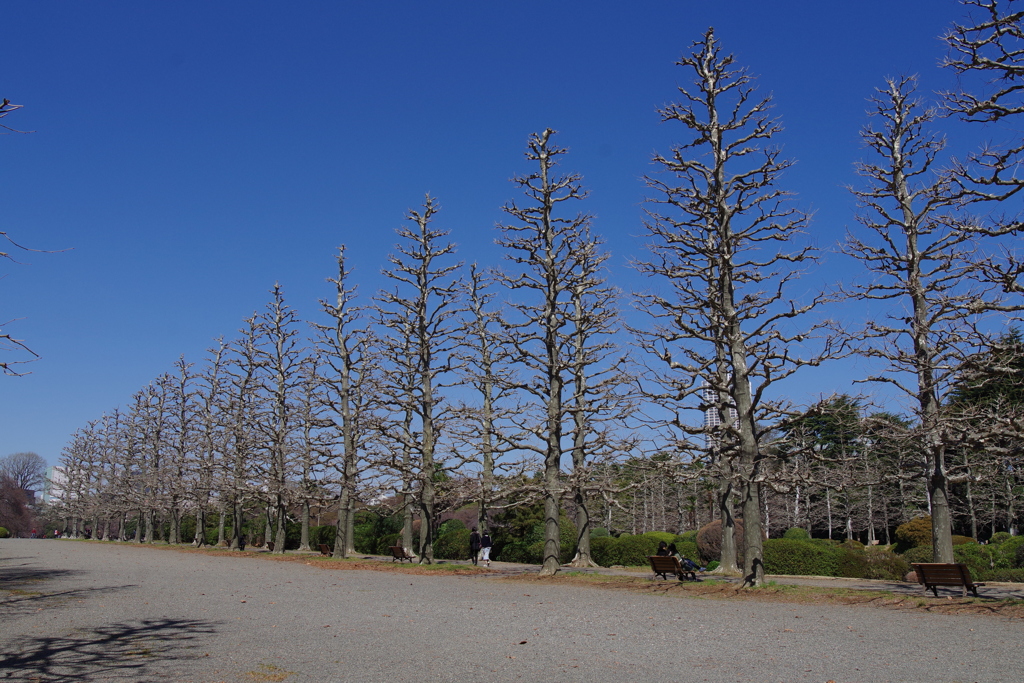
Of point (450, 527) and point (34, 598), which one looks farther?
point (450, 527)

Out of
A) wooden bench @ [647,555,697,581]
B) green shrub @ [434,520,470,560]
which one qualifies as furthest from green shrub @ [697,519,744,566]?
green shrub @ [434,520,470,560]

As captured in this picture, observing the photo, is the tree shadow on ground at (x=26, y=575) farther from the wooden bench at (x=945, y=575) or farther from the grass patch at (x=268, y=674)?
the wooden bench at (x=945, y=575)

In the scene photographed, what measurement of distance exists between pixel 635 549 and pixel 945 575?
1490cm

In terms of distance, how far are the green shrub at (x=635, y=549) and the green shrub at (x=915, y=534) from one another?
37.2ft

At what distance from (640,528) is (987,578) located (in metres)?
44.1

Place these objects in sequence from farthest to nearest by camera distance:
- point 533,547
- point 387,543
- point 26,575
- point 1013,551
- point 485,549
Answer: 1. point 387,543
2. point 533,547
3. point 485,549
4. point 1013,551
5. point 26,575

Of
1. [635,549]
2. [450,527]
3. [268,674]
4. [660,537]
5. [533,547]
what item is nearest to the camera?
[268,674]

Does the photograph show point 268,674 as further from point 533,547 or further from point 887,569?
point 533,547

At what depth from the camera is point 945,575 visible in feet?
46.5

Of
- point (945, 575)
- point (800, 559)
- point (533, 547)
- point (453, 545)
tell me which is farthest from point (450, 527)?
point (945, 575)

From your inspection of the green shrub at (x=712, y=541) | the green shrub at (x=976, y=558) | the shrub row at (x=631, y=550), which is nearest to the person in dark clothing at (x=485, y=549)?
the shrub row at (x=631, y=550)

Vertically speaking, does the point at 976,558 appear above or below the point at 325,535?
above

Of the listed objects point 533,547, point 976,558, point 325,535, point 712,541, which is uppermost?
point 712,541

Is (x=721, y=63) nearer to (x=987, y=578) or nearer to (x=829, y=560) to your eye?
(x=829, y=560)
